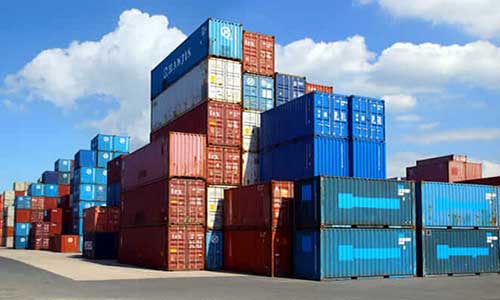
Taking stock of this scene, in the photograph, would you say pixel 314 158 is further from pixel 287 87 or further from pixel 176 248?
pixel 176 248

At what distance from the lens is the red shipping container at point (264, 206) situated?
29828 mm

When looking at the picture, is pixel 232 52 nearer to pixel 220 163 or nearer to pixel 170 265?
pixel 220 163

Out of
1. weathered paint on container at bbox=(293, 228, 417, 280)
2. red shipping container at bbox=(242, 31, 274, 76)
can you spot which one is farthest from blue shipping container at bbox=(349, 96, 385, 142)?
red shipping container at bbox=(242, 31, 274, 76)

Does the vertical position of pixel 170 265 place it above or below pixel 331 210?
below

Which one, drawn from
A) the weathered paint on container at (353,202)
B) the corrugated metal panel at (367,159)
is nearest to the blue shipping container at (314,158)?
the corrugated metal panel at (367,159)

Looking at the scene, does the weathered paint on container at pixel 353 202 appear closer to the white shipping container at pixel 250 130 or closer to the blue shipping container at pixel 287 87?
the white shipping container at pixel 250 130

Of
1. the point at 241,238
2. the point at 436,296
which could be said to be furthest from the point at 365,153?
the point at 436,296

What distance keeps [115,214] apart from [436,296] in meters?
34.3

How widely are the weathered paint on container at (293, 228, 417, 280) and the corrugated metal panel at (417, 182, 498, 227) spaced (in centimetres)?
176

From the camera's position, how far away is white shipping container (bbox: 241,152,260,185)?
37.0 m

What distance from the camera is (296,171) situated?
33.1 meters

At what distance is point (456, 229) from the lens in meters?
31.3

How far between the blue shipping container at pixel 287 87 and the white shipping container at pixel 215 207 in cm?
747

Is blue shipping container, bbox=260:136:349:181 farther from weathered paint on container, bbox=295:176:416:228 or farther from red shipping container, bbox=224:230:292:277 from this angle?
red shipping container, bbox=224:230:292:277
